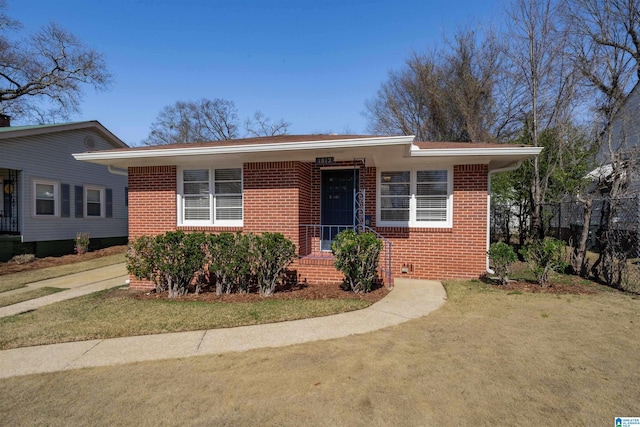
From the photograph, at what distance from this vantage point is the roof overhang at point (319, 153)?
659 cm

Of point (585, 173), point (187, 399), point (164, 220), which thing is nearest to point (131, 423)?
point (187, 399)

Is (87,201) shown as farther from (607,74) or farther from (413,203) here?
(607,74)

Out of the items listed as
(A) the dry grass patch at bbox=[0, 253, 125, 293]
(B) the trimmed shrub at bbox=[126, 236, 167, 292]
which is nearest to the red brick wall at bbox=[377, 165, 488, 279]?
(B) the trimmed shrub at bbox=[126, 236, 167, 292]

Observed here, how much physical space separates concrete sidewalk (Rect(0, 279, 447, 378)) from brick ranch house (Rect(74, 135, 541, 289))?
230 cm

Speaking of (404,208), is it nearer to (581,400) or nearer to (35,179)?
(581,400)

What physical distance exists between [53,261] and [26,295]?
5750mm

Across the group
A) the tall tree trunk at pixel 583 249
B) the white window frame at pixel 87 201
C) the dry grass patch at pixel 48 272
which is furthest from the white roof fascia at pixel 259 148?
the white window frame at pixel 87 201

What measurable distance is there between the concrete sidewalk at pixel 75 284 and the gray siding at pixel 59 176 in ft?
12.1

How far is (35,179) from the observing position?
40.7 feet

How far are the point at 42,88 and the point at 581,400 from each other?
97.9 ft

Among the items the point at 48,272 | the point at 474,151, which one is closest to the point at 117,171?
the point at 48,272

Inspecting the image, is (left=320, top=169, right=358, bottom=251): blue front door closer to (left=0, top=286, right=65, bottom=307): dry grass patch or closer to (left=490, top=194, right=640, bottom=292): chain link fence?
(left=490, top=194, right=640, bottom=292): chain link fence

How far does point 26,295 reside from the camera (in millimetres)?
7395

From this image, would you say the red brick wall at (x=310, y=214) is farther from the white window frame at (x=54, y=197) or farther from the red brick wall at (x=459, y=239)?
the white window frame at (x=54, y=197)
